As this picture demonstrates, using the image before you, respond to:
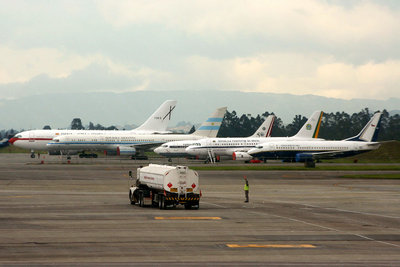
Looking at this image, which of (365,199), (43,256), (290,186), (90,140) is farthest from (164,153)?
(43,256)

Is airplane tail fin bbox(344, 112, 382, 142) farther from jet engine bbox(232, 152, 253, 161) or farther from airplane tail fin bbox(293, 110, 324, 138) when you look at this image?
jet engine bbox(232, 152, 253, 161)

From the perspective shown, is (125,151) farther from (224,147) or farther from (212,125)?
(212,125)

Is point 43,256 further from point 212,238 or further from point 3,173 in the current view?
point 3,173

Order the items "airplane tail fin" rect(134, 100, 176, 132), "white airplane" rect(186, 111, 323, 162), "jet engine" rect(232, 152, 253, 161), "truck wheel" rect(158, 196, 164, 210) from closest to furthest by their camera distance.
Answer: "truck wheel" rect(158, 196, 164, 210) → "jet engine" rect(232, 152, 253, 161) → "white airplane" rect(186, 111, 323, 162) → "airplane tail fin" rect(134, 100, 176, 132)

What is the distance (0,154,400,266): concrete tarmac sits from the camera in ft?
72.9

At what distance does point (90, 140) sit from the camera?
117188mm

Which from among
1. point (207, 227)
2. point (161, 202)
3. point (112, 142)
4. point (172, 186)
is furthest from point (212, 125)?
point (207, 227)

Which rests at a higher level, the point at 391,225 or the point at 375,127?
the point at 375,127

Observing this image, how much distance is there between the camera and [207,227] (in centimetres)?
3064

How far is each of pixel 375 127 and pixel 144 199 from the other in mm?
78573

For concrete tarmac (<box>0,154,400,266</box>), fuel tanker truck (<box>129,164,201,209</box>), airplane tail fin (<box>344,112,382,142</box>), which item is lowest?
concrete tarmac (<box>0,154,400,266</box>)

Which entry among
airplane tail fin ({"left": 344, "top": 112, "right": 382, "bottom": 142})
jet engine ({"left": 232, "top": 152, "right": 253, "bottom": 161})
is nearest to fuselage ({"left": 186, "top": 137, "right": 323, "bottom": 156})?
jet engine ({"left": 232, "top": 152, "right": 253, "bottom": 161})

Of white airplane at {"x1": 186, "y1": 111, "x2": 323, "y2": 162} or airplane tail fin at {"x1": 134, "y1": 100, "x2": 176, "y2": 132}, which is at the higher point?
airplane tail fin at {"x1": 134, "y1": 100, "x2": 176, "y2": 132}

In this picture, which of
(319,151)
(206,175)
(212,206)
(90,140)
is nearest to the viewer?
(212,206)
